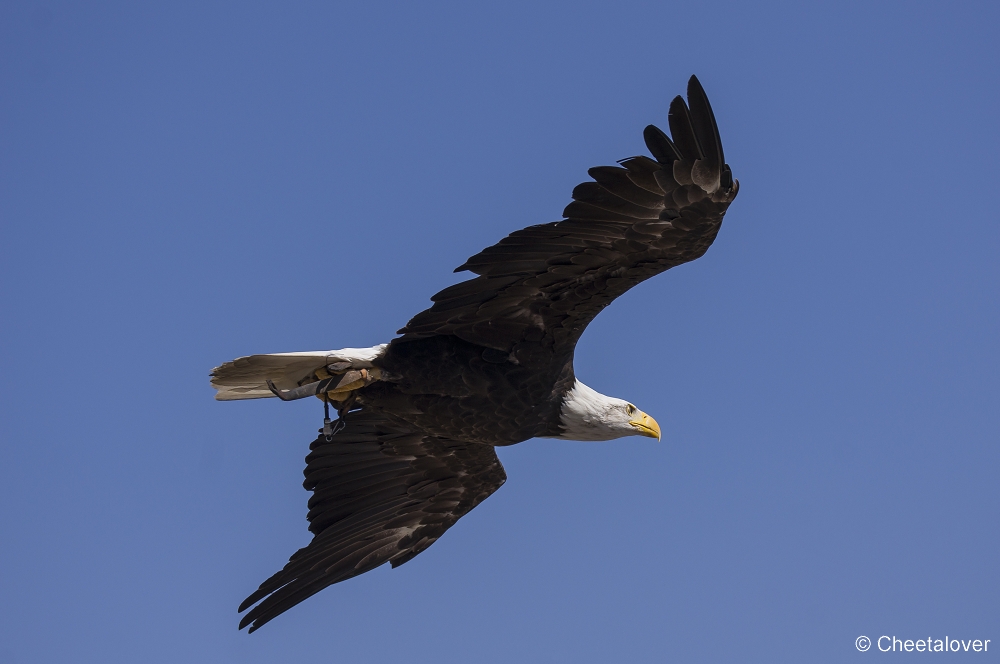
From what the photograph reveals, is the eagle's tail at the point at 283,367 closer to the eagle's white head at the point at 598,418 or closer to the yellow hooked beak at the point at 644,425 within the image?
the eagle's white head at the point at 598,418

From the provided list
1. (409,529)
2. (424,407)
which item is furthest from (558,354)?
(409,529)

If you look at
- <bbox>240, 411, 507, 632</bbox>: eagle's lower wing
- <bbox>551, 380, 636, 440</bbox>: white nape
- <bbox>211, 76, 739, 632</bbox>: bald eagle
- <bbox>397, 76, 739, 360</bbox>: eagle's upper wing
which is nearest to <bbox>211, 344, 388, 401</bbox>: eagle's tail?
<bbox>211, 76, 739, 632</bbox>: bald eagle

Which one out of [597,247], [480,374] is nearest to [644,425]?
[480,374]

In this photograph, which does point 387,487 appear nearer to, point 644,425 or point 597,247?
point 644,425

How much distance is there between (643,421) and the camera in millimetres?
8406

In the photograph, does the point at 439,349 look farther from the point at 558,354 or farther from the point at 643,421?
the point at 643,421

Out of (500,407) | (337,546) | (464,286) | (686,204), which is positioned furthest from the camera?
(337,546)

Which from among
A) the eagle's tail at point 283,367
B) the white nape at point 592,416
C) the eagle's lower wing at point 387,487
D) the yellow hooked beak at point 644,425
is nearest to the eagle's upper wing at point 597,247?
the eagle's tail at point 283,367

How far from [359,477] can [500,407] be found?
2.04 meters

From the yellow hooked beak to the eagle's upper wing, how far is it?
111 cm

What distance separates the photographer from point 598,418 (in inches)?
321

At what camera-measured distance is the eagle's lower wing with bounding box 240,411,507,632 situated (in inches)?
359

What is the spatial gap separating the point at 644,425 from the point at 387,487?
2411mm

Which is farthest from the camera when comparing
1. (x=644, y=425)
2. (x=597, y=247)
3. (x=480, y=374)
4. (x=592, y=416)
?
(x=644, y=425)
